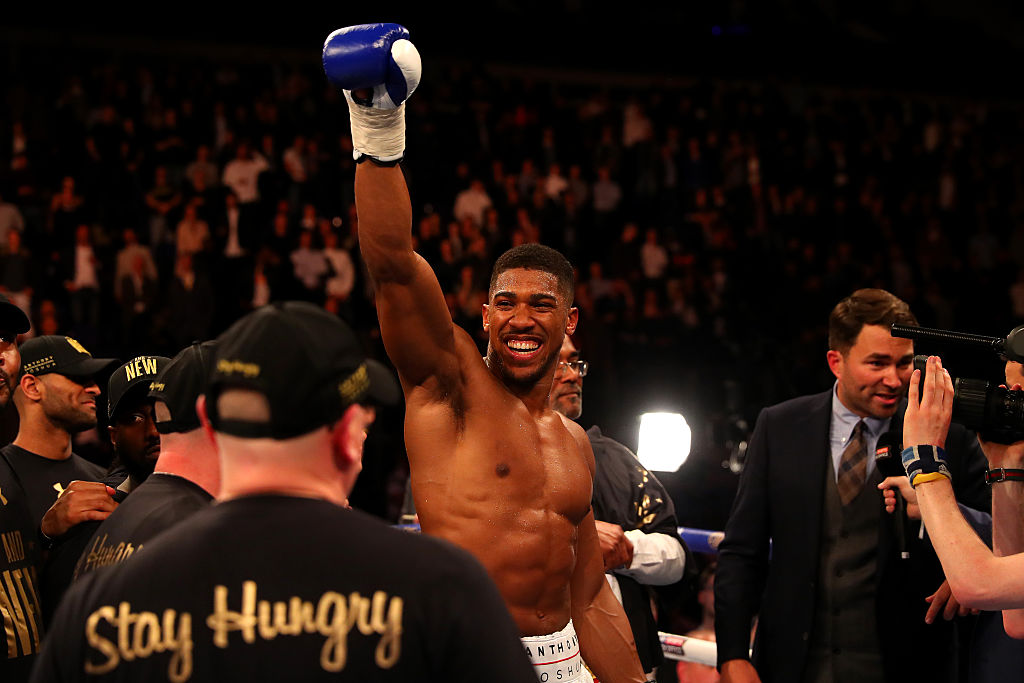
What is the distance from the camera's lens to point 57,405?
3.13 metres

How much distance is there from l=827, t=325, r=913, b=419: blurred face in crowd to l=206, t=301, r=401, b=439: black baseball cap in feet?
6.69

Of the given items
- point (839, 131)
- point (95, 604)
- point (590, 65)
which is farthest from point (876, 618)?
point (590, 65)

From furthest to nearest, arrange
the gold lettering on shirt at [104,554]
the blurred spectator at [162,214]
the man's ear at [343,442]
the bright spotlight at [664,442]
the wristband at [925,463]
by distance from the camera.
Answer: the blurred spectator at [162,214]
the bright spotlight at [664,442]
the wristband at [925,463]
the gold lettering on shirt at [104,554]
the man's ear at [343,442]

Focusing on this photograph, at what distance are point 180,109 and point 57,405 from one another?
26.7 ft

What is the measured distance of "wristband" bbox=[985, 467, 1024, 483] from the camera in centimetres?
227

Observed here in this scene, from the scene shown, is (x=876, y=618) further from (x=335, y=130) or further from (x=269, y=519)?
(x=335, y=130)

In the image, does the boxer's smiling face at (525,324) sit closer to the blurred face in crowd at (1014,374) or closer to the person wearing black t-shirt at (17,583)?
the blurred face in crowd at (1014,374)

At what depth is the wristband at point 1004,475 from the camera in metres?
2.27

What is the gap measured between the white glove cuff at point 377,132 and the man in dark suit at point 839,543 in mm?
1603

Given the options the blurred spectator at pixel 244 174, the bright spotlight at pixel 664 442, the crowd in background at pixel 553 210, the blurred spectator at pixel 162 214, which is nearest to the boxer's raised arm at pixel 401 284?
the bright spotlight at pixel 664 442

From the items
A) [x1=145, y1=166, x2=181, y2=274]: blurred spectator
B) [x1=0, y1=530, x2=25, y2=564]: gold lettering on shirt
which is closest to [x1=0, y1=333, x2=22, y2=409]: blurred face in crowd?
[x1=0, y1=530, x2=25, y2=564]: gold lettering on shirt

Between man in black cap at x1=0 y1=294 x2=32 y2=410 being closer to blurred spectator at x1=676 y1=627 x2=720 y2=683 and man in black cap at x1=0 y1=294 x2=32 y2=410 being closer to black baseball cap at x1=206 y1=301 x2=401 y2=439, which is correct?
black baseball cap at x1=206 y1=301 x2=401 y2=439

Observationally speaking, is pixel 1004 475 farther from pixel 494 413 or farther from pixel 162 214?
pixel 162 214

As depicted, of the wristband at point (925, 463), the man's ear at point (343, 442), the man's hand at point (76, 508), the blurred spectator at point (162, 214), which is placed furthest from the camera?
the blurred spectator at point (162, 214)
